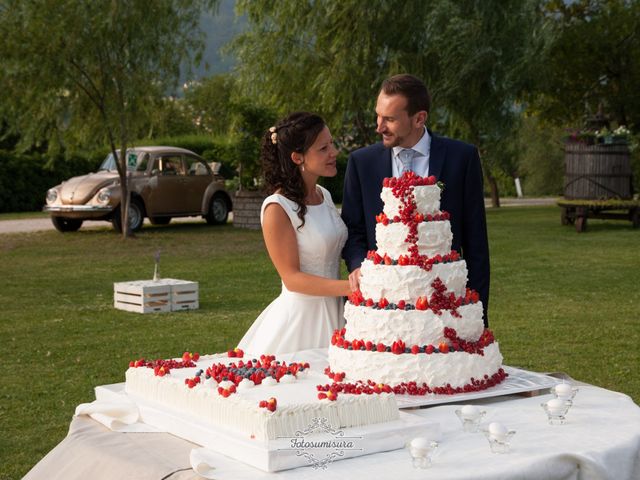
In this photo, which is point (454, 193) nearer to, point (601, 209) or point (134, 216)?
point (601, 209)

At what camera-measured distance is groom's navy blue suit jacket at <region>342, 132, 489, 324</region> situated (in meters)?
5.16

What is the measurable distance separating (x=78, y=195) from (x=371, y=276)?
20827mm

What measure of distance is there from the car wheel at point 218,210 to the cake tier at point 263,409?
23.9 m

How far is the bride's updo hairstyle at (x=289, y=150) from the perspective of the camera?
16.8 feet

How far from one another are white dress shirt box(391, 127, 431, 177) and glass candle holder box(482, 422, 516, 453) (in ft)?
7.02

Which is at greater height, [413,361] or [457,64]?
[457,64]

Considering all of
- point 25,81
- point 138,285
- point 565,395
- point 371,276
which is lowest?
point 138,285

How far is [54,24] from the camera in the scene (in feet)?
70.2

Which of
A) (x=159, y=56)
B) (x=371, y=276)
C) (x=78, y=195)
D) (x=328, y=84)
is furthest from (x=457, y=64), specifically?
(x=371, y=276)

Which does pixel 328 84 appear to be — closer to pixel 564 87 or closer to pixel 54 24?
pixel 54 24

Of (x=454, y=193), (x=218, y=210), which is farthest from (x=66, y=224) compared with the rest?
(x=454, y=193)

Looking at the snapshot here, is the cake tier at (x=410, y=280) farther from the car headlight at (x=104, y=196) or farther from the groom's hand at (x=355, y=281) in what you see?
the car headlight at (x=104, y=196)

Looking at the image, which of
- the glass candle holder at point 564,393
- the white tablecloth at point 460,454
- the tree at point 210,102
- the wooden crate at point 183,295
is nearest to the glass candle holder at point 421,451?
the white tablecloth at point 460,454

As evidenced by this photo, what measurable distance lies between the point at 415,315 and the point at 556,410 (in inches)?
27.0
